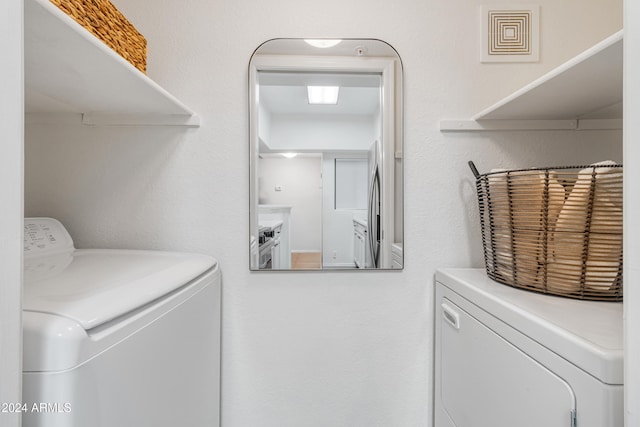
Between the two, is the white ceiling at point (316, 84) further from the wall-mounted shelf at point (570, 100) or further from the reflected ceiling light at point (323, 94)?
the wall-mounted shelf at point (570, 100)

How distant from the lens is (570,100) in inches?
38.9

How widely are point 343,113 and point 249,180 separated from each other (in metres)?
0.40

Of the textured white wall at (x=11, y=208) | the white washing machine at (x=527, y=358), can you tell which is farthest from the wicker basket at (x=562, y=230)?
the textured white wall at (x=11, y=208)

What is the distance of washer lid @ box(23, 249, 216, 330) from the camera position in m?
0.51

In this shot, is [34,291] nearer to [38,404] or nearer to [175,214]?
[38,404]

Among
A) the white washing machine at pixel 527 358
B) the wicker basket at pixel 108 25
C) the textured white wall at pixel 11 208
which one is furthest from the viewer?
the wicker basket at pixel 108 25

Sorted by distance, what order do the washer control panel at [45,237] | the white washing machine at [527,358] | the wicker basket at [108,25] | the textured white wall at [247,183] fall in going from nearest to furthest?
the white washing machine at [527,358] < the wicker basket at [108,25] < the washer control panel at [45,237] < the textured white wall at [247,183]

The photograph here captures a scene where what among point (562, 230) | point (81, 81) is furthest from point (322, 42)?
point (562, 230)

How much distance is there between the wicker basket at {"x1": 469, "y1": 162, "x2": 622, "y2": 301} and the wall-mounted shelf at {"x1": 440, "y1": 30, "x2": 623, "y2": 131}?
22 cm

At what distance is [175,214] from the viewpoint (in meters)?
1.19

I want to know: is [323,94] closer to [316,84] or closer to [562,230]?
[316,84]

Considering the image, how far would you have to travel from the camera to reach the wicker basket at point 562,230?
28.2 inches

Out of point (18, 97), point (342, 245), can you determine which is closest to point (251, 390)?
point (342, 245)

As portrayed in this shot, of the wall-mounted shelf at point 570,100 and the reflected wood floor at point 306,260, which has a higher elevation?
the wall-mounted shelf at point 570,100
